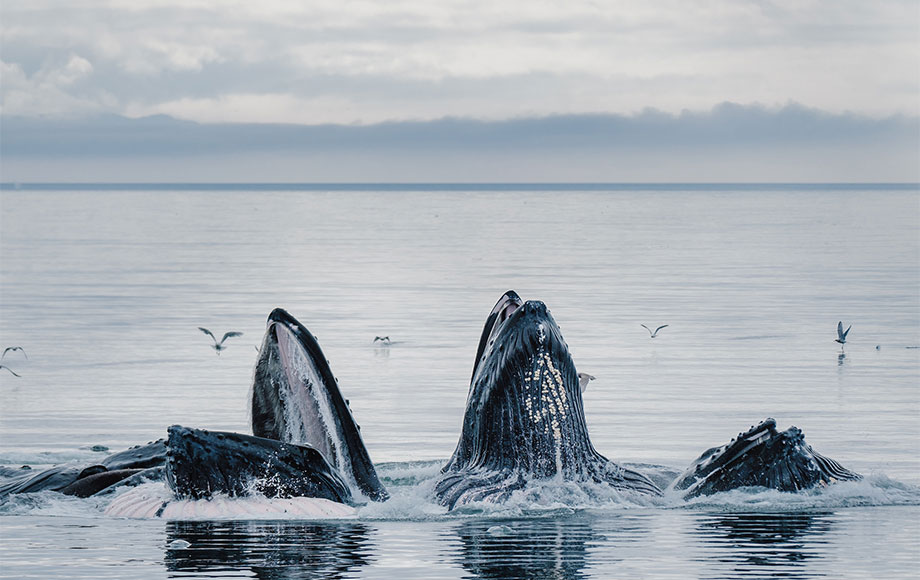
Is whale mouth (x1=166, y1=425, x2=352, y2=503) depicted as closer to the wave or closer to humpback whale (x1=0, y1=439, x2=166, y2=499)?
the wave

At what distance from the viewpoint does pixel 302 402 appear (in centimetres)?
1330

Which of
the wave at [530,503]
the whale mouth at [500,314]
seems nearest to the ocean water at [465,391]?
the wave at [530,503]

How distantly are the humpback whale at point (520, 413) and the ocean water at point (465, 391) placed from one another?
0.79ft

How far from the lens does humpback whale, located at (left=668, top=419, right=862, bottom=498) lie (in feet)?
47.7

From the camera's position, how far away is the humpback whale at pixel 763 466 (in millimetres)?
14531

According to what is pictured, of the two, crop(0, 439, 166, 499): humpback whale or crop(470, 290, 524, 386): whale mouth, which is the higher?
crop(470, 290, 524, 386): whale mouth

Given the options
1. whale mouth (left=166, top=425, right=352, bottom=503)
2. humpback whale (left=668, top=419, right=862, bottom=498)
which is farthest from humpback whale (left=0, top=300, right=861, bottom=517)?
humpback whale (left=668, top=419, right=862, bottom=498)

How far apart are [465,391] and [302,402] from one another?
12582 millimetres

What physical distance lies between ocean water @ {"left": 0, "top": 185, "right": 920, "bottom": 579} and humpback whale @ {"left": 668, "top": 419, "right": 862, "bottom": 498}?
168mm

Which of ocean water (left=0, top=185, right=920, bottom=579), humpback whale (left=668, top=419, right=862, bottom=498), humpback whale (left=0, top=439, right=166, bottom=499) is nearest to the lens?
ocean water (left=0, top=185, right=920, bottom=579)

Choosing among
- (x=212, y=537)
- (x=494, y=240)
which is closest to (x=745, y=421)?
(x=212, y=537)

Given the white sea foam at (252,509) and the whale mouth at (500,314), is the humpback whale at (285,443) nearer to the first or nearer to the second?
A: the white sea foam at (252,509)

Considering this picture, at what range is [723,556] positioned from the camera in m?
12.7

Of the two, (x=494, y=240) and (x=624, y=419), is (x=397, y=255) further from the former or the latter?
(x=624, y=419)
